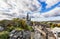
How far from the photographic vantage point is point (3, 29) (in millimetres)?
2668

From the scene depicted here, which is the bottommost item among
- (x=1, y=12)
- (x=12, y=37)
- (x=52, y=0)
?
(x=12, y=37)

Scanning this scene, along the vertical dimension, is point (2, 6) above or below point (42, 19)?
above

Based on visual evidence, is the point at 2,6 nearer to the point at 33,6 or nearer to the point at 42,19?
the point at 33,6

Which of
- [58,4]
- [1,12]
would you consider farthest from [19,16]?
[58,4]

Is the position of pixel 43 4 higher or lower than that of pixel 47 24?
higher

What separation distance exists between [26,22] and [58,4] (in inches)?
27.6

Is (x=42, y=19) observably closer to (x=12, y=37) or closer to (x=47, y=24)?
(x=47, y=24)

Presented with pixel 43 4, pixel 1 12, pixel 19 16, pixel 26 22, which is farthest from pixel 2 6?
pixel 43 4

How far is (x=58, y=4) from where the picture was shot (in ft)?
9.16

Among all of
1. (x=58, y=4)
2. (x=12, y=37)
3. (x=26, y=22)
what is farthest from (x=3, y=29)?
(x=58, y=4)

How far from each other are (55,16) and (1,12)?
1.02 m

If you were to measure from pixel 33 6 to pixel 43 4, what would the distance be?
0.19 metres

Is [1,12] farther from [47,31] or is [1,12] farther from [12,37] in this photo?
[47,31]

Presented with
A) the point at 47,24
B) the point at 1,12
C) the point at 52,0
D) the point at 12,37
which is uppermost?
the point at 52,0
